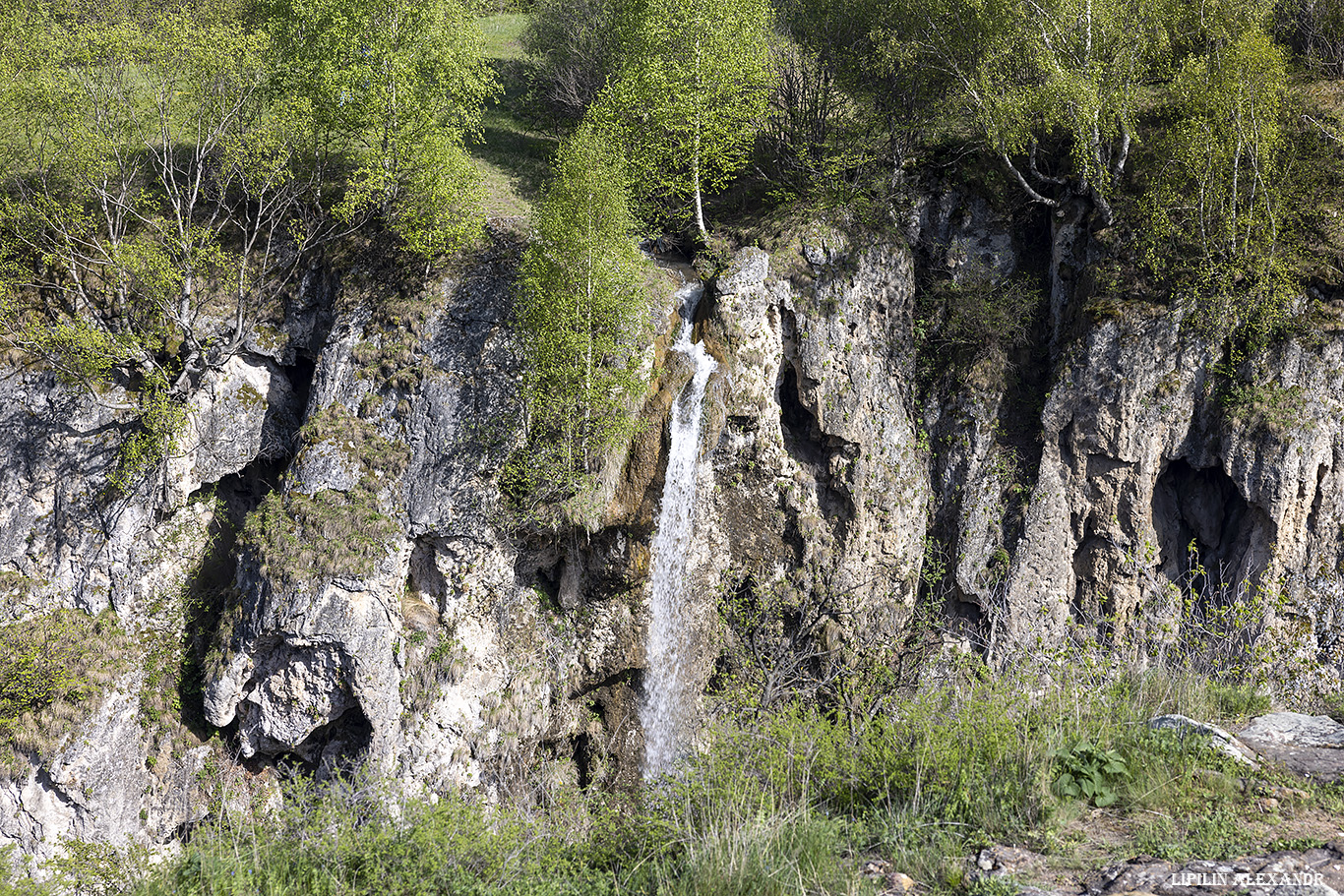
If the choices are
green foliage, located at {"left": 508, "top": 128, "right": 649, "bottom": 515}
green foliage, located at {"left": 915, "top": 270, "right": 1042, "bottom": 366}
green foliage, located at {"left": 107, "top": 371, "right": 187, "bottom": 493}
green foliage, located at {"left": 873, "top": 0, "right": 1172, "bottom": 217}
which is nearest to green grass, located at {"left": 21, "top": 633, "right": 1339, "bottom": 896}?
green foliage, located at {"left": 508, "top": 128, "right": 649, "bottom": 515}

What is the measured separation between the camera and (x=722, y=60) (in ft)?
65.4

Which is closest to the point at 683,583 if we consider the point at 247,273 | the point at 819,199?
the point at 819,199

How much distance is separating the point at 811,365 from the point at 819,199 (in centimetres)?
479

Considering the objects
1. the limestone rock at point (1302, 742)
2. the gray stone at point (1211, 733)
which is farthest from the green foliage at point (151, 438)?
the limestone rock at point (1302, 742)

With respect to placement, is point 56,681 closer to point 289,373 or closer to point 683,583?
point 289,373

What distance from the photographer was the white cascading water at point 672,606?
17.6 metres

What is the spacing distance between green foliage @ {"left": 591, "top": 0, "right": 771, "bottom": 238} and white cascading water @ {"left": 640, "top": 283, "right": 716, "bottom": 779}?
565 cm

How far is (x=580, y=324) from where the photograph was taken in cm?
1722

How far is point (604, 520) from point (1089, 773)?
1180cm

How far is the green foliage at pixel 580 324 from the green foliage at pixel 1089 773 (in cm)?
1148

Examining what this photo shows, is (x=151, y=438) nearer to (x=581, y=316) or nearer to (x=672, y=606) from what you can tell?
(x=581, y=316)

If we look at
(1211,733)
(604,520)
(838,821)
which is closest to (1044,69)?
(604,520)

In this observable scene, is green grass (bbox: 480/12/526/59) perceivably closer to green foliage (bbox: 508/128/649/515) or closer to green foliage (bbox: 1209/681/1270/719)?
green foliage (bbox: 508/128/649/515)

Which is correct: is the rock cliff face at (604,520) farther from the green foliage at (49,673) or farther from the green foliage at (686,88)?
the green foliage at (686,88)
